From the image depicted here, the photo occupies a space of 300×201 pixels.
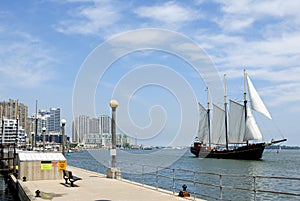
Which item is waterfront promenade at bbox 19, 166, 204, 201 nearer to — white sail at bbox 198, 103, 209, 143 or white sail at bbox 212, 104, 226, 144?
white sail at bbox 212, 104, 226, 144

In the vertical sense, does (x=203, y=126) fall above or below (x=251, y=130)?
above

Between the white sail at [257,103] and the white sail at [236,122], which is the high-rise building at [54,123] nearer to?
the white sail at [236,122]

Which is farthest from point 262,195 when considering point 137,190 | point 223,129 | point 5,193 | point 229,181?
point 223,129

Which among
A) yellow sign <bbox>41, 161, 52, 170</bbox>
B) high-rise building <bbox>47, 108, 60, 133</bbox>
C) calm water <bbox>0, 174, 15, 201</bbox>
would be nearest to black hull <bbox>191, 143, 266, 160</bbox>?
calm water <bbox>0, 174, 15, 201</bbox>

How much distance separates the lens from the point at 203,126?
109688 millimetres

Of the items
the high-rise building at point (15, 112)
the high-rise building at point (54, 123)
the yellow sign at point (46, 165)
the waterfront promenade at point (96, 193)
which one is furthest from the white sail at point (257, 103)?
the high-rise building at point (54, 123)

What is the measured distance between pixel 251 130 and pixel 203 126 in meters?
21.0

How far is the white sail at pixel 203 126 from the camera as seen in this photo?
4198 inches

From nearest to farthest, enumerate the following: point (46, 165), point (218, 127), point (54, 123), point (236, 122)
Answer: point (46, 165)
point (236, 122)
point (218, 127)
point (54, 123)

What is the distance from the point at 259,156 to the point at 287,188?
215 ft

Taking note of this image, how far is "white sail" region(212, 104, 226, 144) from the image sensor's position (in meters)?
101

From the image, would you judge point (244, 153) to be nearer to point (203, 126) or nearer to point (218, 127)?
point (218, 127)

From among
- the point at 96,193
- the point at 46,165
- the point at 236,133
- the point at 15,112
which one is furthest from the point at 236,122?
the point at 15,112

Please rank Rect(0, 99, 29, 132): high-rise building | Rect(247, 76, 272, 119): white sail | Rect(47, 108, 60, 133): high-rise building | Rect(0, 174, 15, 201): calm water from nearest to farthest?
1. Rect(0, 174, 15, 201): calm water
2. Rect(247, 76, 272, 119): white sail
3. Rect(0, 99, 29, 132): high-rise building
4. Rect(47, 108, 60, 133): high-rise building
